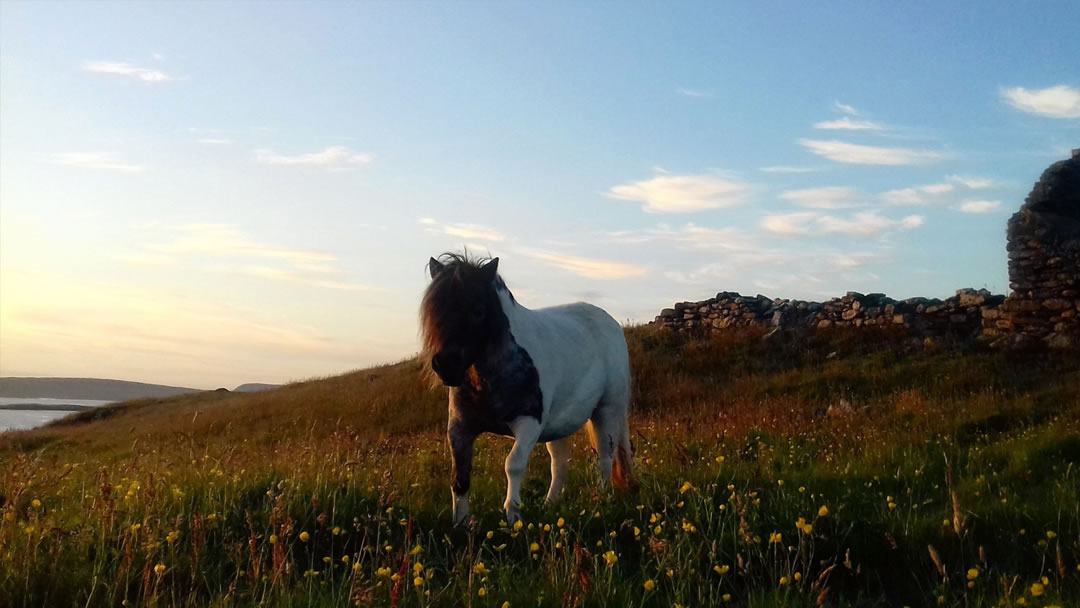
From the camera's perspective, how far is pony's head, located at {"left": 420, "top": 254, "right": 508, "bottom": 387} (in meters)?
5.23

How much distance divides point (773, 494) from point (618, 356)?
6.33ft

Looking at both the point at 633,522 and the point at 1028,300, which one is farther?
the point at 1028,300

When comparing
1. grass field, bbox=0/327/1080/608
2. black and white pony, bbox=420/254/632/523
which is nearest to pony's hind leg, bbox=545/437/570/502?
black and white pony, bbox=420/254/632/523

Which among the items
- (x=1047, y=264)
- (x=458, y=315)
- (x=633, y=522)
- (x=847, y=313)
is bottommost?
(x=633, y=522)

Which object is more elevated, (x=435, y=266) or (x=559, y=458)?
(x=435, y=266)

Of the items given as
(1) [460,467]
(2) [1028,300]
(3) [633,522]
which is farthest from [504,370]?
(2) [1028,300]

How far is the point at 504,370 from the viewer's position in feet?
18.7

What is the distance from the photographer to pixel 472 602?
3.65 m

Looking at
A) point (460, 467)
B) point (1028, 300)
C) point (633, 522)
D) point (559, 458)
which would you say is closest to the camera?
point (633, 522)

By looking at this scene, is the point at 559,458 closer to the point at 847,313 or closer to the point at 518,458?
the point at 518,458

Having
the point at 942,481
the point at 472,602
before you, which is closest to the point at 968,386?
the point at 942,481

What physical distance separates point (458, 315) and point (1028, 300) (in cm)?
1665

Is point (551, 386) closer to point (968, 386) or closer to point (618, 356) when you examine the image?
point (618, 356)

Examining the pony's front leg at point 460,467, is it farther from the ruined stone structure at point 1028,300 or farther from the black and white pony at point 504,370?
the ruined stone structure at point 1028,300
